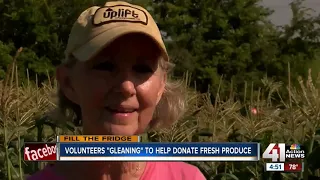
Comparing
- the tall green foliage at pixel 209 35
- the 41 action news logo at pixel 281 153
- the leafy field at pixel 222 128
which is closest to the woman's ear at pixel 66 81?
the 41 action news logo at pixel 281 153

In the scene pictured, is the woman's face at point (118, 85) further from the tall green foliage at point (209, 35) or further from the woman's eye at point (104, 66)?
the tall green foliage at point (209, 35)

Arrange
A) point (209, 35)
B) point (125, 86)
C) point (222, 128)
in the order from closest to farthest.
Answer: point (125, 86)
point (222, 128)
point (209, 35)

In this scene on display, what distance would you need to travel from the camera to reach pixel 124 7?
1.44 meters

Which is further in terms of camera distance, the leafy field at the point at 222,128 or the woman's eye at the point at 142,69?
the leafy field at the point at 222,128

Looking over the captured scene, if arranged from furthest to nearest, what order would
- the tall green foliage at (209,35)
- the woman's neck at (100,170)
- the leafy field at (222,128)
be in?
1. the tall green foliage at (209,35)
2. the leafy field at (222,128)
3. the woman's neck at (100,170)

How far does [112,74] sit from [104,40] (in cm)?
7

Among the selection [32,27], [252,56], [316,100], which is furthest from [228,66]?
[316,100]

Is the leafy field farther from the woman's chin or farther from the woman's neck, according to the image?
the woman's chin

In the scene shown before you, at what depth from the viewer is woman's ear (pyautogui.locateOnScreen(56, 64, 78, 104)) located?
56.4 inches

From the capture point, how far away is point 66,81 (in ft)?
4.77

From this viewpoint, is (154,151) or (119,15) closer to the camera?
(119,15)

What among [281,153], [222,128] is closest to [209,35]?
[222,128]

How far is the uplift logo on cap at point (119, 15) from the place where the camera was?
1.41 metres

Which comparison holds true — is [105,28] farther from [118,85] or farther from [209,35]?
[209,35]
